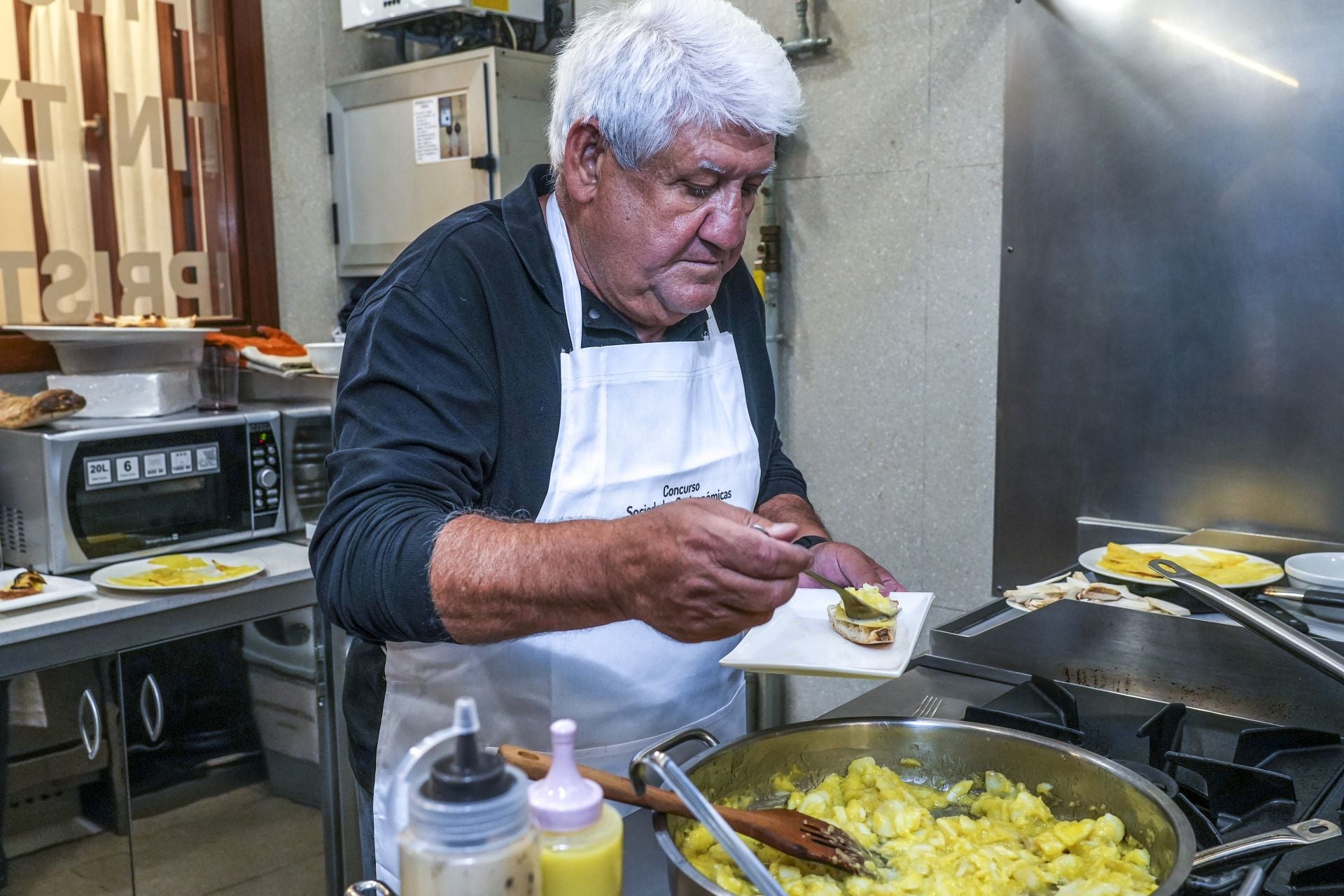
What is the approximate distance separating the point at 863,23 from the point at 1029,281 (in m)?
0.85

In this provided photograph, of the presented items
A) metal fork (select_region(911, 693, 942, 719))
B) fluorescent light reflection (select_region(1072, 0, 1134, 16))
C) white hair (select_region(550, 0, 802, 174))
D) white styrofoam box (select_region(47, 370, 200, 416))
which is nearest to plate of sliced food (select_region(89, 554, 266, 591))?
white styrofoam box (select_region(47, 370, 200, 416))

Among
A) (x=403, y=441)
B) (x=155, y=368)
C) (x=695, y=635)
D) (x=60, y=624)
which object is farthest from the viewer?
(x=155, y=368)

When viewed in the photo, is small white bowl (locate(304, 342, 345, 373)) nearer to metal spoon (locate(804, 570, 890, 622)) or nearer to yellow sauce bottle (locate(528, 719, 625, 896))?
metal spoon (locate(804, 570, 890, 622))

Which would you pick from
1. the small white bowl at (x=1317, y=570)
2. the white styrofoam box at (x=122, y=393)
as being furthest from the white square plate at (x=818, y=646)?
the white styrofoam box at (x=122, y=393)

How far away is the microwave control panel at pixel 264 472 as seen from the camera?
2850mm

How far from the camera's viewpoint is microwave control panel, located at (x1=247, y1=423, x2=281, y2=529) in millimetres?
2850

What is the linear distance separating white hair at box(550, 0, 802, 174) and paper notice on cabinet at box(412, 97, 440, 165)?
2.12 m

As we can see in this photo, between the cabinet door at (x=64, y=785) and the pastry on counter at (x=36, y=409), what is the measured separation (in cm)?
62

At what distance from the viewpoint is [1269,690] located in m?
1.46

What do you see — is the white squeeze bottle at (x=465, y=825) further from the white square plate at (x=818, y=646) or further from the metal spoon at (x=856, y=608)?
the metal spoon at (x=856, y=608)

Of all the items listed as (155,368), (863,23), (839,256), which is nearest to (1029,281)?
(839,256)

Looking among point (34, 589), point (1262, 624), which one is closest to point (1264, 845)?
point (1262, 624)

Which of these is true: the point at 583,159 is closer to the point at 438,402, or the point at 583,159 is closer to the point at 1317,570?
the point at 438,402

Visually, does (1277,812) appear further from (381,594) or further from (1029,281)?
(1029,281)
